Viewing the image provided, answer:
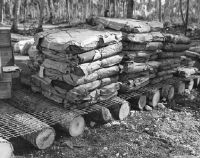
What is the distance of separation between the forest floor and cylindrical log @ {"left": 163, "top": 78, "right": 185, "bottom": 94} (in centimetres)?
119

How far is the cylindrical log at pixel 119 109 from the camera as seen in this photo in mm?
5801

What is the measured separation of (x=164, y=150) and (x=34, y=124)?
2368mm

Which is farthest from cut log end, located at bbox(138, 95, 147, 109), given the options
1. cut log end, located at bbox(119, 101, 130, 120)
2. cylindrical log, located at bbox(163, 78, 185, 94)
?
cylindrical log, located at bbox(163, 78, 185, 94)

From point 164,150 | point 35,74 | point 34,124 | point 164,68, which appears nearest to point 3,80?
point 35,74

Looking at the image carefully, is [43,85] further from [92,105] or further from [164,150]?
[164,150]

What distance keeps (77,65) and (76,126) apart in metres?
1.15

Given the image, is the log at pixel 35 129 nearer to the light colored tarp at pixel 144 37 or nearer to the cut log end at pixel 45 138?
the cut log end at pixel 45 138

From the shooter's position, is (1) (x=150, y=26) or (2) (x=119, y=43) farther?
(1) (x=150, y=26)

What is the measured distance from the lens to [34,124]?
4.54m

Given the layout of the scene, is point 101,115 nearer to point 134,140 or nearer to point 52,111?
point 134,140

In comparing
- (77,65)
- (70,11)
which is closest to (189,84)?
(77,65)

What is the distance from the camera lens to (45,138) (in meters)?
4.52

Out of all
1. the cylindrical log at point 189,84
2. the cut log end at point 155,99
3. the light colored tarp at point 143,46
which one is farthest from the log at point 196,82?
the light colored tarp at point 143,46

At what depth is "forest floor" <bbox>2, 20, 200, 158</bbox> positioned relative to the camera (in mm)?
4535
